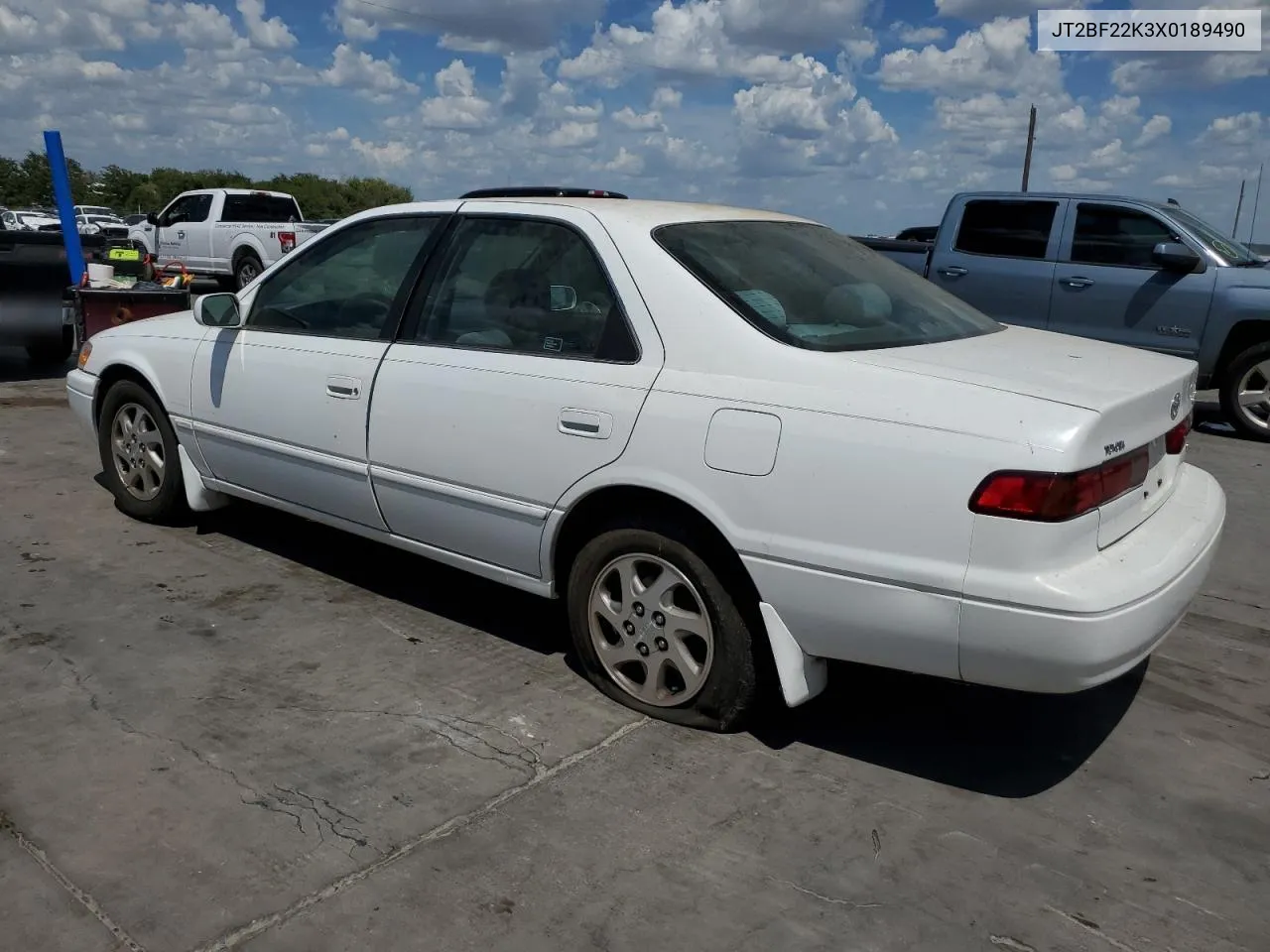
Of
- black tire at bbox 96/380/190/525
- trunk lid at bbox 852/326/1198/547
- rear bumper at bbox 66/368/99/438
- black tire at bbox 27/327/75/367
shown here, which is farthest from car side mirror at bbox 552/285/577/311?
black tire at bbox 27/327/75/367

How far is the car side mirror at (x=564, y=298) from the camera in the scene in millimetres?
3787

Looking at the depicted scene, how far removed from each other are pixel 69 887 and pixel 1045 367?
2.92 meters

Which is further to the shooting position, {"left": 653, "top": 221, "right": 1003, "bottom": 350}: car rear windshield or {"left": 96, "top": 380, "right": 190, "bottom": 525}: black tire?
{"left": 96, "top": 380, "right": 190, "bottom": 525}: black tire

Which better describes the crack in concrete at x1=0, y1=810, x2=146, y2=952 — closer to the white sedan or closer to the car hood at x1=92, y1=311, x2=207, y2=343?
the white sedan

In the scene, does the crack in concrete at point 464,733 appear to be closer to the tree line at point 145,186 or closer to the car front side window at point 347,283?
the car front side window at point 347,283

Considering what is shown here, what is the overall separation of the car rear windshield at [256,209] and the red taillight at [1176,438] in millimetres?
18034

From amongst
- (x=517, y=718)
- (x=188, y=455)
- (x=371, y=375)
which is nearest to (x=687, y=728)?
(x=517, y=718)

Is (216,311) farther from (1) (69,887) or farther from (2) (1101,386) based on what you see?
(2) (1101,386)

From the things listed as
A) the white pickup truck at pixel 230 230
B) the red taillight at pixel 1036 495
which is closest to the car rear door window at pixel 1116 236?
the red taillight at pixel 1036 495

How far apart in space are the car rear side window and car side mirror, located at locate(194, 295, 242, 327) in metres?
7.40

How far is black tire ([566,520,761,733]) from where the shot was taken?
3355mm

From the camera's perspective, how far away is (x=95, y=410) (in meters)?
5.64

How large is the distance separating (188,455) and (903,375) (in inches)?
135

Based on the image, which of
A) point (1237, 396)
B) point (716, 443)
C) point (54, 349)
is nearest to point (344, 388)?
point (716, 443)
